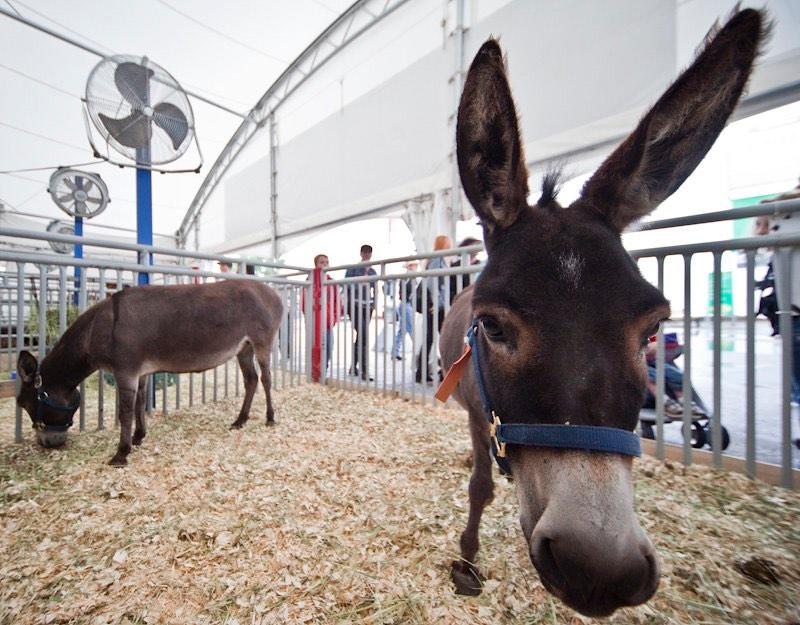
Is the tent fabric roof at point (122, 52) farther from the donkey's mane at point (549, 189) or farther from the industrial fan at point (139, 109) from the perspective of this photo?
the donkey's mane at point (549, 189)

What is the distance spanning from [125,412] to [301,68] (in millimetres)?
15672

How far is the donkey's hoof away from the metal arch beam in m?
13.0

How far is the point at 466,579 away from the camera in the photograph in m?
1.55

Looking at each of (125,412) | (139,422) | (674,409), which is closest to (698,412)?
(674,409)

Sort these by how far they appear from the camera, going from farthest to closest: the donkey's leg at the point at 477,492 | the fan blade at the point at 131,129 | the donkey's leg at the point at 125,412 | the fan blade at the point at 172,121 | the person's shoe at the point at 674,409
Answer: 1. the fan blade at the point at 172,121
2. the fan blade at the point at 131,129
3. the person's shoe at the point at 674,409
4. the donkey's leg at the point at 125,412
5. the donkey's leg at the point at 477,492

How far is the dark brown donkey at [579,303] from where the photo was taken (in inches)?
28.9

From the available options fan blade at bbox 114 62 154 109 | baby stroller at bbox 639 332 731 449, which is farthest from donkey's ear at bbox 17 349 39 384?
baby stroller at bbox 639 332 731 449

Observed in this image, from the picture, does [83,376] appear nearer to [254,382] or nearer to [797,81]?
[254,382]

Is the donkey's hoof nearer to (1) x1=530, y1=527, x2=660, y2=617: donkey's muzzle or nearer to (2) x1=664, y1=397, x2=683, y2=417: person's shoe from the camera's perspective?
(1) x1=530, y1=527, x2=660, y2=617: donkey's muzzle

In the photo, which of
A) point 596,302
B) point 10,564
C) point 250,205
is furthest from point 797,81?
point 250,205

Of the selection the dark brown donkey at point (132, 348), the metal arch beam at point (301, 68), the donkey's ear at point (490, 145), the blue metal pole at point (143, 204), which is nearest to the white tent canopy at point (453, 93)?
the metal arch beam at point (301, 68)

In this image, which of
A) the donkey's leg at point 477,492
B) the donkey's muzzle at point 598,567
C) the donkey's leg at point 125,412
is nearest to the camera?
the donkey's muzzle at point 598,567

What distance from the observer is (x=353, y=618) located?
140 centimetres

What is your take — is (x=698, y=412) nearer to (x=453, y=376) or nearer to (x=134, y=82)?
(x=453, y=376)
